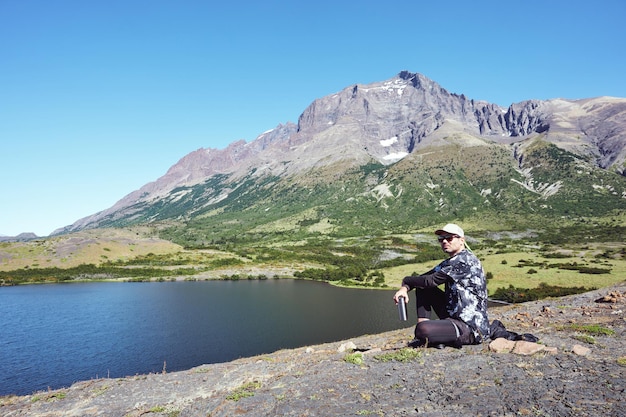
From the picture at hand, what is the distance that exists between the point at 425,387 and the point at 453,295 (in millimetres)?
3032

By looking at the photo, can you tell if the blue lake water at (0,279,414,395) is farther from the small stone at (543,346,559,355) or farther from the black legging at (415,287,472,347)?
the small stone at (543,346,559,355)

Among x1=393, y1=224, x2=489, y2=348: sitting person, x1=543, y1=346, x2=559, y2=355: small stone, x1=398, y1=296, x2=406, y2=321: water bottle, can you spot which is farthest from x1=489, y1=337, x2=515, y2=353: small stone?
x1=398, y1=296, x2=406, y2=321: water bottle

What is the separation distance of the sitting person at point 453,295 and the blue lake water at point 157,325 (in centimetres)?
2011

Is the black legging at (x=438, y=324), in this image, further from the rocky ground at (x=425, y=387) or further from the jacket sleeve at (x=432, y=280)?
the rocky ground at (x=425, y=387)

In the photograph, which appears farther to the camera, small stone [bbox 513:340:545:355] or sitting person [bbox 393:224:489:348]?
small stone [bbox 513:340:545:355]

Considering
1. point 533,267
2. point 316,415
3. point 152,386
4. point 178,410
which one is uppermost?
point 316,415

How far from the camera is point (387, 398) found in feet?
34.4

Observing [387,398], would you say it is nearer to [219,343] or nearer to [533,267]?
[219,343]

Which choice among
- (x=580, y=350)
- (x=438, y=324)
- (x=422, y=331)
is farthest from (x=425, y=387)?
(x=580, y=350)

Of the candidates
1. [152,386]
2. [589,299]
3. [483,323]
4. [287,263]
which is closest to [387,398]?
[483,323]

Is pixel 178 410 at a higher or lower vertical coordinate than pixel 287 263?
higher

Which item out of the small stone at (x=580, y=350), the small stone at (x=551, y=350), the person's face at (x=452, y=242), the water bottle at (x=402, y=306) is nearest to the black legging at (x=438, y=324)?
the water bottle at (x=402, y=306)

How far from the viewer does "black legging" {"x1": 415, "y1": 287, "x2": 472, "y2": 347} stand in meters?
12.2

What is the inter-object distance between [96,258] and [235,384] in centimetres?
16732
